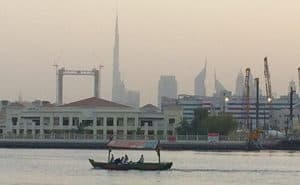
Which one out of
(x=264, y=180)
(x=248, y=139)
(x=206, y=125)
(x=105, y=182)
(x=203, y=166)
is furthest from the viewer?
(x=206, y=125)

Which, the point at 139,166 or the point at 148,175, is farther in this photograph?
the point at 139,166

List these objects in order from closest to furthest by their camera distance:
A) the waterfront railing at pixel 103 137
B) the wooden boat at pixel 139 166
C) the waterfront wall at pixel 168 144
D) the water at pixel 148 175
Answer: the water at pixel 148 175, the wooden boat at pixel 139 166, the waterfront wall at pixel 168 144, the waterfront railing at pixel 103 137

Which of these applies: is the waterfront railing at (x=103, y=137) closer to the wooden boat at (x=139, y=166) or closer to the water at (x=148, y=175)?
the water at (x=148, y=175)

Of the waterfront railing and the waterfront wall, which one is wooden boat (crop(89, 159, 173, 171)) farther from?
the waterfront railing

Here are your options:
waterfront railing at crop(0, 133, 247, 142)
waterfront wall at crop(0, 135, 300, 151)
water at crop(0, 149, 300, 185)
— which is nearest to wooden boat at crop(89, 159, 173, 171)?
water at crop(0, 149, 300, 185)

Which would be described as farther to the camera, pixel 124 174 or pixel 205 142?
pixel 205 142

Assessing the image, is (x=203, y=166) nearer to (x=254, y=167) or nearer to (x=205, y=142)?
(x=254, y=167)

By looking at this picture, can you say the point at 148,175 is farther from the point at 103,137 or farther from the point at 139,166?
the point at 103,137

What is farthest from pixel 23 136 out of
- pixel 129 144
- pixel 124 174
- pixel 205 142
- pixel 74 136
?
pixel 124 174

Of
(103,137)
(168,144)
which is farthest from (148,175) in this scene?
(103,137)

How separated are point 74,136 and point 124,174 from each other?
101 metres

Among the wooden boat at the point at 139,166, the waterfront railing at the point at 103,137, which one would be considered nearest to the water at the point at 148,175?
the wooden boat at the point at 139,166

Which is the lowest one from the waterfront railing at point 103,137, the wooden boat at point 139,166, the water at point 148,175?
the water at point 148,175

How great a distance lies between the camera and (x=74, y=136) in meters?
191
